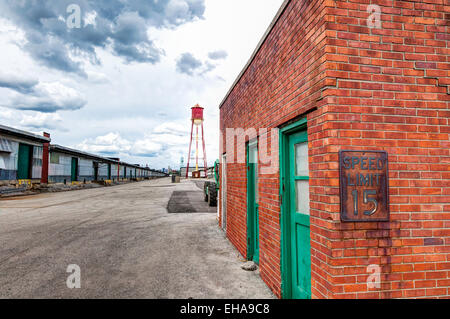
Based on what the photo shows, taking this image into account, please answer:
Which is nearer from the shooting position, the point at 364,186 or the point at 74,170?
the point at 364,186

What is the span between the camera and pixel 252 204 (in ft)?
15.7

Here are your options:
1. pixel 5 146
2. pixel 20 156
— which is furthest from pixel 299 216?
pixel 20 156

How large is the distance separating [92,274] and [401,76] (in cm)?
504

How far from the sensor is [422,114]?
7.62 ft

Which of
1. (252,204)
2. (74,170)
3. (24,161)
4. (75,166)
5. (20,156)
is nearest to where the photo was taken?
(252,204)

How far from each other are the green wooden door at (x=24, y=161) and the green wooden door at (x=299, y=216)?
2823 cm

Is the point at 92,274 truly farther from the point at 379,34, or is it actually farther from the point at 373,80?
the point at 379,34

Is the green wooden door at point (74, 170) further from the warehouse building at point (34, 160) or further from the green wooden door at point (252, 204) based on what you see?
the green wooden door at point (252, 204)

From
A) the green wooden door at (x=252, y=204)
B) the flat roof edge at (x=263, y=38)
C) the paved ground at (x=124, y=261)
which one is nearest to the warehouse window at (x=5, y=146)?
the paved ground at (x=124, y=261)

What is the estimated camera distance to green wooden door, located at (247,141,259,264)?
4.62 meters

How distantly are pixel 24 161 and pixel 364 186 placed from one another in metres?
30.0

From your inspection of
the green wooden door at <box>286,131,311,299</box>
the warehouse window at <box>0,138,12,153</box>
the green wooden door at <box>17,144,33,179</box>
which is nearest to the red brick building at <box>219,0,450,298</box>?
the green wooden door at <box>286,131,311,299</box>

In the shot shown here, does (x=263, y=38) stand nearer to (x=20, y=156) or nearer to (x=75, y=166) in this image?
(x=20, y=156)

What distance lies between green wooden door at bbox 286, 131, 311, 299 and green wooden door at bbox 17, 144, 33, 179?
28.2m
